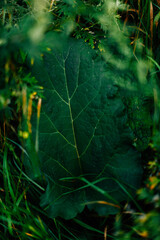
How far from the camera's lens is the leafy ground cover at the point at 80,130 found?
1462 mm

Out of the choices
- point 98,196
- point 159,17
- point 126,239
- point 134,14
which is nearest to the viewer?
point 126,239

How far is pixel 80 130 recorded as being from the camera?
157 centimetres

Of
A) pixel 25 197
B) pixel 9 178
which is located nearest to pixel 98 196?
pixel 25 197

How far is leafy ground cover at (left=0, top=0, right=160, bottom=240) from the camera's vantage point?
1462 mm

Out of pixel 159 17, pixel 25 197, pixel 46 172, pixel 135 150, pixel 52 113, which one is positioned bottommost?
pixel 25 197

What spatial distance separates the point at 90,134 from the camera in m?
1.56

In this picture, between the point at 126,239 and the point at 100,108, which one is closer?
the point at 126,239

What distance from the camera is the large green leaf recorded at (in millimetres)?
1487

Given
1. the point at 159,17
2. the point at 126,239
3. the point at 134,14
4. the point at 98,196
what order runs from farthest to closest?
the point at 134,14, the point at 159,17, the point at 98,196, the point at 126,239

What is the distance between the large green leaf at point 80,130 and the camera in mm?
1487

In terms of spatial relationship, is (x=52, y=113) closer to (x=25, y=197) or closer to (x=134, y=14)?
(x=25, y=197)

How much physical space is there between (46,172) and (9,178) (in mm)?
278

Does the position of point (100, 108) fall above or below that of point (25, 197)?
above

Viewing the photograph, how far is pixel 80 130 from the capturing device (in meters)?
1.57
